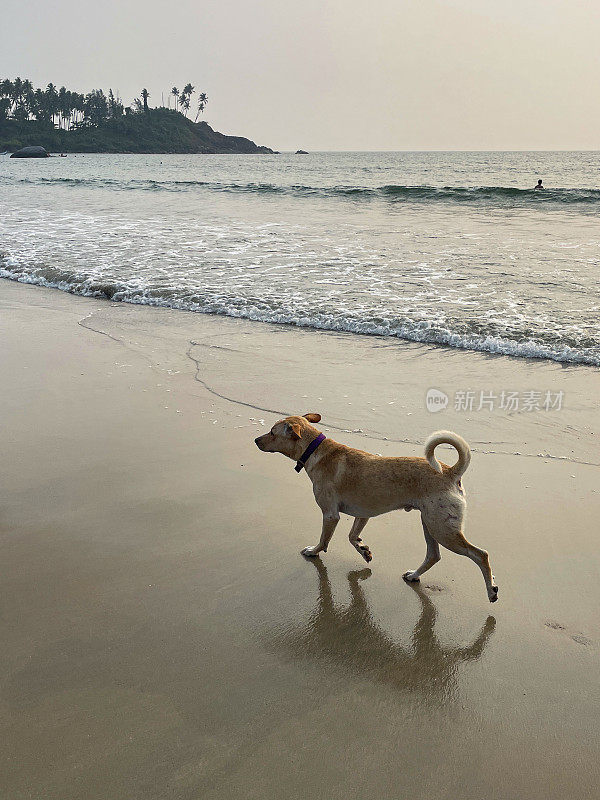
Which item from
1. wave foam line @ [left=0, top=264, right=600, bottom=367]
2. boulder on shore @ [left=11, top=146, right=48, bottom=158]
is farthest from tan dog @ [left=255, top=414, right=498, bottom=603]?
boulder on shore @ [left=11, top=146, right=48, bottom=158]

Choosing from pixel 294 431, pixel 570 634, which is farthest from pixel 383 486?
pixel 570 634

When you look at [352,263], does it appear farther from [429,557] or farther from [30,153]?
[30,153]

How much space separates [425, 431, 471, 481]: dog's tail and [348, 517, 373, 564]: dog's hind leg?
67 centimetres

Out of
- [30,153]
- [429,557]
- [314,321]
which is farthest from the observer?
[30,153]

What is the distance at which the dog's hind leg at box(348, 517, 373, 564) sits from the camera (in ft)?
12.8

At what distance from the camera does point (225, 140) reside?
169500 millimetres

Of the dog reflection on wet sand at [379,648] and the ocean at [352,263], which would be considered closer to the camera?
the dog reflection on wet sand at [379,648]

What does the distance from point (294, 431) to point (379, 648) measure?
1.38 meters

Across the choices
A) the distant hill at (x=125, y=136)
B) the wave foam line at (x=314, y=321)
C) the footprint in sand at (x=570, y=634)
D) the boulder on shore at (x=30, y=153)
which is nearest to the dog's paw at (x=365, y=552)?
the footprint in sand at (x=570, y=634)

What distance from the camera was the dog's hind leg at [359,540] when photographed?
12.8 ft

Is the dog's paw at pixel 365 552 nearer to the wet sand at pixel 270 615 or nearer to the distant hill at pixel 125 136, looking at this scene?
the wet sand at pixel 270 615

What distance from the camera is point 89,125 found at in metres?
146

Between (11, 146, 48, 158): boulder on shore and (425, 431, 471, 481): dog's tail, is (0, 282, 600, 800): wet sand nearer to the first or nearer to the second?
(425, 431, 471, 481): dog's tail

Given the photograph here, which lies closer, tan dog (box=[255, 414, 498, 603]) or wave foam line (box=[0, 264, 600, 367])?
tan dog (box=[255, 414, 498, 603])
